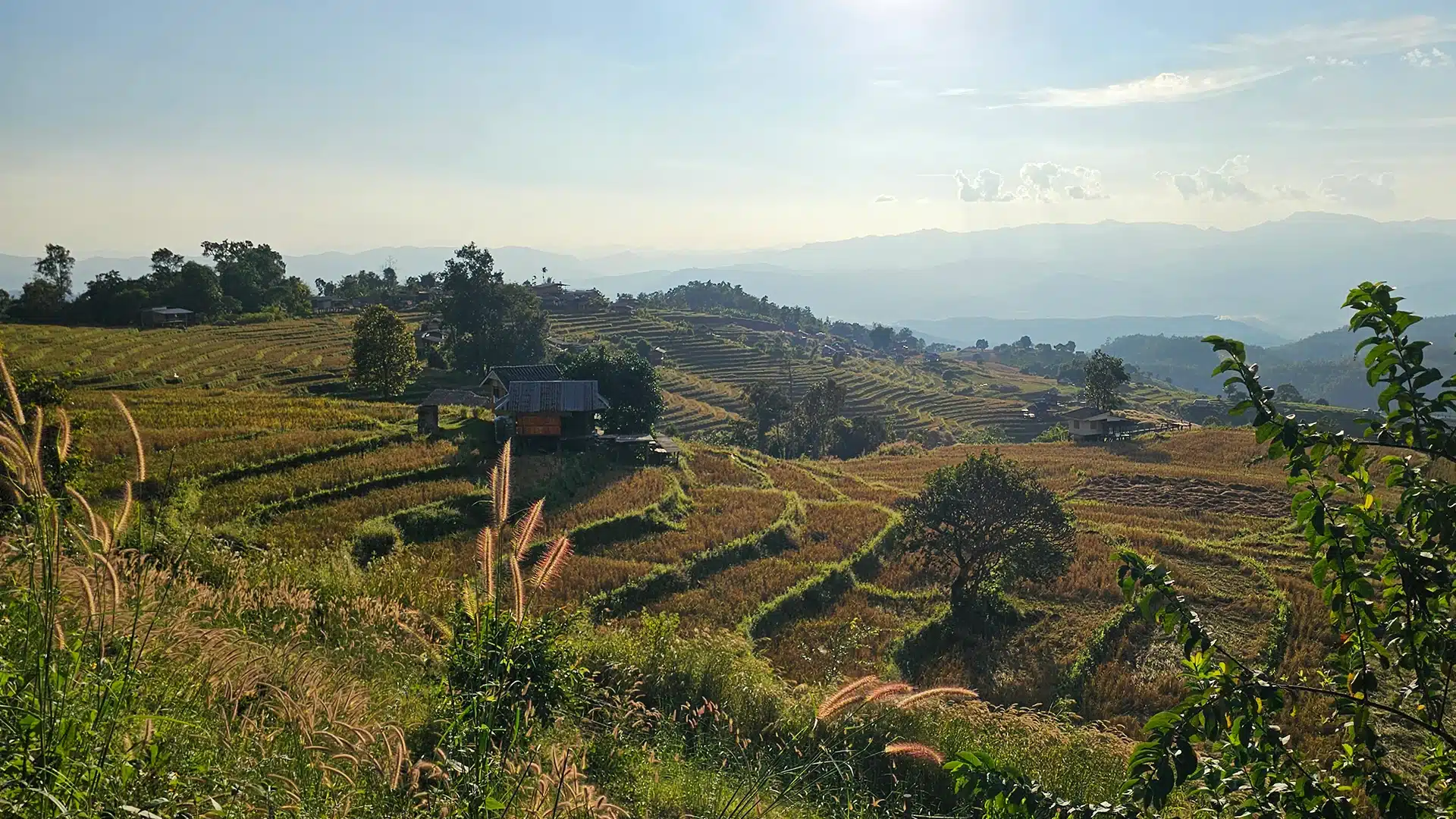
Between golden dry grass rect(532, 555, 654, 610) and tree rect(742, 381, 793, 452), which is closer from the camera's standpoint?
golden dry grass rect(532, 555, 654, 610)

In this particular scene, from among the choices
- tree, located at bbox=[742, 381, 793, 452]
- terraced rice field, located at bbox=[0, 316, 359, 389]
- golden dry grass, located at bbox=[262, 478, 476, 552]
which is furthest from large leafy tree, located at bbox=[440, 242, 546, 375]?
golden dry grass, located at bbox=[262, 478, 476, 552]

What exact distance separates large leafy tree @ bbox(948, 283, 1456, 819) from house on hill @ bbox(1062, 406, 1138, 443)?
6209 centimetres

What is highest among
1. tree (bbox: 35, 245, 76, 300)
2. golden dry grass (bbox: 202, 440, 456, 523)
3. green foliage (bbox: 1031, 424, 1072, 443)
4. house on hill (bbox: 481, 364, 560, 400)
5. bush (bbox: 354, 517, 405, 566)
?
tree (bbox: 35, 245, 76, 300)

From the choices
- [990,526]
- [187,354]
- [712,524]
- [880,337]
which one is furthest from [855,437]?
[880,337]

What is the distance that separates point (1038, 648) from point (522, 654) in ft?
55.0

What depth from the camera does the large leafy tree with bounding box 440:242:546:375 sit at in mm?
56844

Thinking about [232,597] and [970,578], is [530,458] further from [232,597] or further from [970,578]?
[232,597]

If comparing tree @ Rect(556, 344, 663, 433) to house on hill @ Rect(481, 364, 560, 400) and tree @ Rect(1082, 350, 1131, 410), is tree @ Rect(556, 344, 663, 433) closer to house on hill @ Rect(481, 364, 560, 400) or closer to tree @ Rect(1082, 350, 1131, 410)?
house on hill @ Rect(481, 364, 560, 400)

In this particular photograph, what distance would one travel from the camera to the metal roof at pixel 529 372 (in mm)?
40312

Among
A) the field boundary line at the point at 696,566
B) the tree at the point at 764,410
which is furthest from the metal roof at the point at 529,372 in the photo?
the tree at the point at 764,410

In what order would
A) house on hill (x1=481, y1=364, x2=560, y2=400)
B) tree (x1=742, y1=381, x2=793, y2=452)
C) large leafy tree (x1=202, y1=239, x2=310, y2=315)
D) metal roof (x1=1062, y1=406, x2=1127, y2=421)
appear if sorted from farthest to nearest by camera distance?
1. large leafy tree (x1=202, y1=239, x2=310, y2=315)
2. tree (x1=742, y1=381, x2=793, y2=452)
3. metal roof (x1=1062, y1=406, x2=1127, y2=421)
4. house on hill (x1=481, y1=364, x2=560, y2=400)

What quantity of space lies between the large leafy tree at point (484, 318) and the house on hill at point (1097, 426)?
140 feet

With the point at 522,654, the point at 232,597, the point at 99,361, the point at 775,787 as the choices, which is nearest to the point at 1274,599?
the point at 775,787

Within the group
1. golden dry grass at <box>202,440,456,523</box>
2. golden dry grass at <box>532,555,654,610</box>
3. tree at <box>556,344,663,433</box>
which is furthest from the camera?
tree at <box>556,344,663,433</box>
